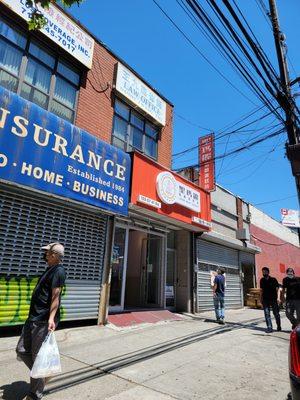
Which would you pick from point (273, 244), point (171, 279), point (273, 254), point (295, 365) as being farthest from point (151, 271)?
point (273, 244)

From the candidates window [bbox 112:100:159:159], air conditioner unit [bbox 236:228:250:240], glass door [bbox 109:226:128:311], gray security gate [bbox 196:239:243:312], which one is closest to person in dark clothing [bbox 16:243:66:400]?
glass door [bbox 109:226:128:311]

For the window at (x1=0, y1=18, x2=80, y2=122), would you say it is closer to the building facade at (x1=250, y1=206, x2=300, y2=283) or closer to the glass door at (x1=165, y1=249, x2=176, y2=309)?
the glass door at (x1=165, y1=249, x2=176, y2=309)

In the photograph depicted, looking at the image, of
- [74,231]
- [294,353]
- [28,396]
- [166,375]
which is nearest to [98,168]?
[74,231]

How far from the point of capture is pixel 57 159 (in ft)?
26.0

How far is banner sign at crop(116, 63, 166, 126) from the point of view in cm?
1132

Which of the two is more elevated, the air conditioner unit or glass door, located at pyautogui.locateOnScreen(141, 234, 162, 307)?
the air conditioner unit

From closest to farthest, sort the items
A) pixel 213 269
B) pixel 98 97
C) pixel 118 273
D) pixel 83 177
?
pixel 83 177, pixel 98 97, pixel 118 273, pixel 213 269

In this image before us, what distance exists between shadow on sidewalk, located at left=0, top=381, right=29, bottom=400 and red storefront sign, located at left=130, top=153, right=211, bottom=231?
5.99 m

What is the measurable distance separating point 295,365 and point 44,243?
6.27m

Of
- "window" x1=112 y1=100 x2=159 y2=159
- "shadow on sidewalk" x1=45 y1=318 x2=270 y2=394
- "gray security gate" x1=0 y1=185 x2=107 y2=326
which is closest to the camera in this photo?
"shadow on sidewalk" x1=45 y1=318 x2=270 y2=394

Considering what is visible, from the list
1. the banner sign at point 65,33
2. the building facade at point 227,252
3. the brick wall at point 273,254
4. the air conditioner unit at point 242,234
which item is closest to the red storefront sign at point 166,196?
the building facade at point 227,252

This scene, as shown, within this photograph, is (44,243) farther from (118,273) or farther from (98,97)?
(98,97)

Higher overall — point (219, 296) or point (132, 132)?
point (132, 132)

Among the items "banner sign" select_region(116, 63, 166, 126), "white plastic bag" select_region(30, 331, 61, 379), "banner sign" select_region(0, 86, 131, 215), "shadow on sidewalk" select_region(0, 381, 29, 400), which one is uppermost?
"banner sign" select_region(116, 63, 166, 126)
